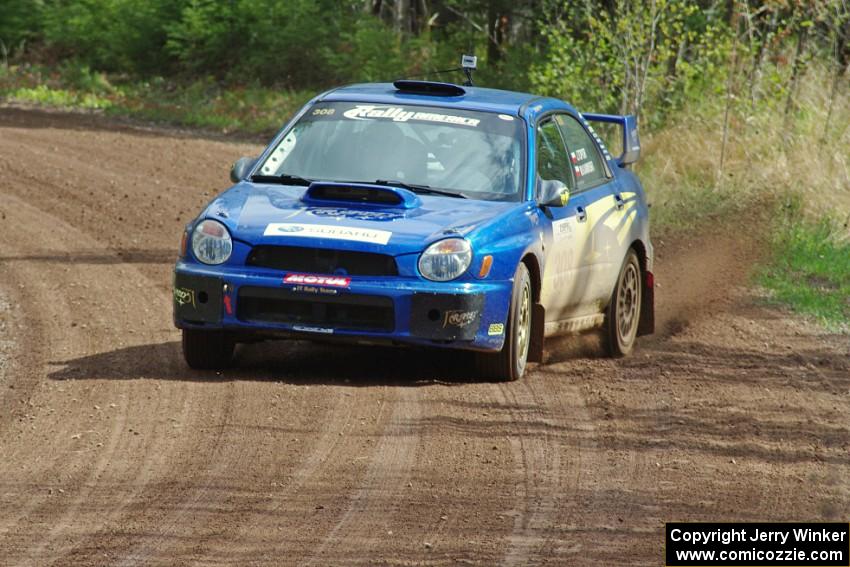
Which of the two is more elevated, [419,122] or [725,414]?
[419,122]

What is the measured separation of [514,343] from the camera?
8.57 metres

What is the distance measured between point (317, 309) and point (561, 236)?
68.8 inches

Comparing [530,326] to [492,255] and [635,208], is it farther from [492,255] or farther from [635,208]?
[635,208]

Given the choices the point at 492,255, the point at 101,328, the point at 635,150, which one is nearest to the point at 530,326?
the point at 492,255

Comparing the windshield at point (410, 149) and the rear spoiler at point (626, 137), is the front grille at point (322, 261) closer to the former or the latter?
the windshield at point (410, 149)

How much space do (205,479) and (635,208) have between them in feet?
16.5

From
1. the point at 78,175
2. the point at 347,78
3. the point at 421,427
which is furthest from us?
the point at 347,78

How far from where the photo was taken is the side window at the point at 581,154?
9875 millimetres

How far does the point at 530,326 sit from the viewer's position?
8945mm

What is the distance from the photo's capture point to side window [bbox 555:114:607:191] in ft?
32.4

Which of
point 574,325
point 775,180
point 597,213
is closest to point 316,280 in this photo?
point 574,325

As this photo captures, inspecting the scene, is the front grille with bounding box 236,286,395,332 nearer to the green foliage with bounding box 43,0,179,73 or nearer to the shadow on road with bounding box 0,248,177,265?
the shadow on road with bounding box 0,248,177,265

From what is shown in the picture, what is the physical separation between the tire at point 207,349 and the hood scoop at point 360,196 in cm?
90

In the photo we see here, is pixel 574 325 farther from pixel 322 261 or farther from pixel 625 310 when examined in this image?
pixel 322 261
